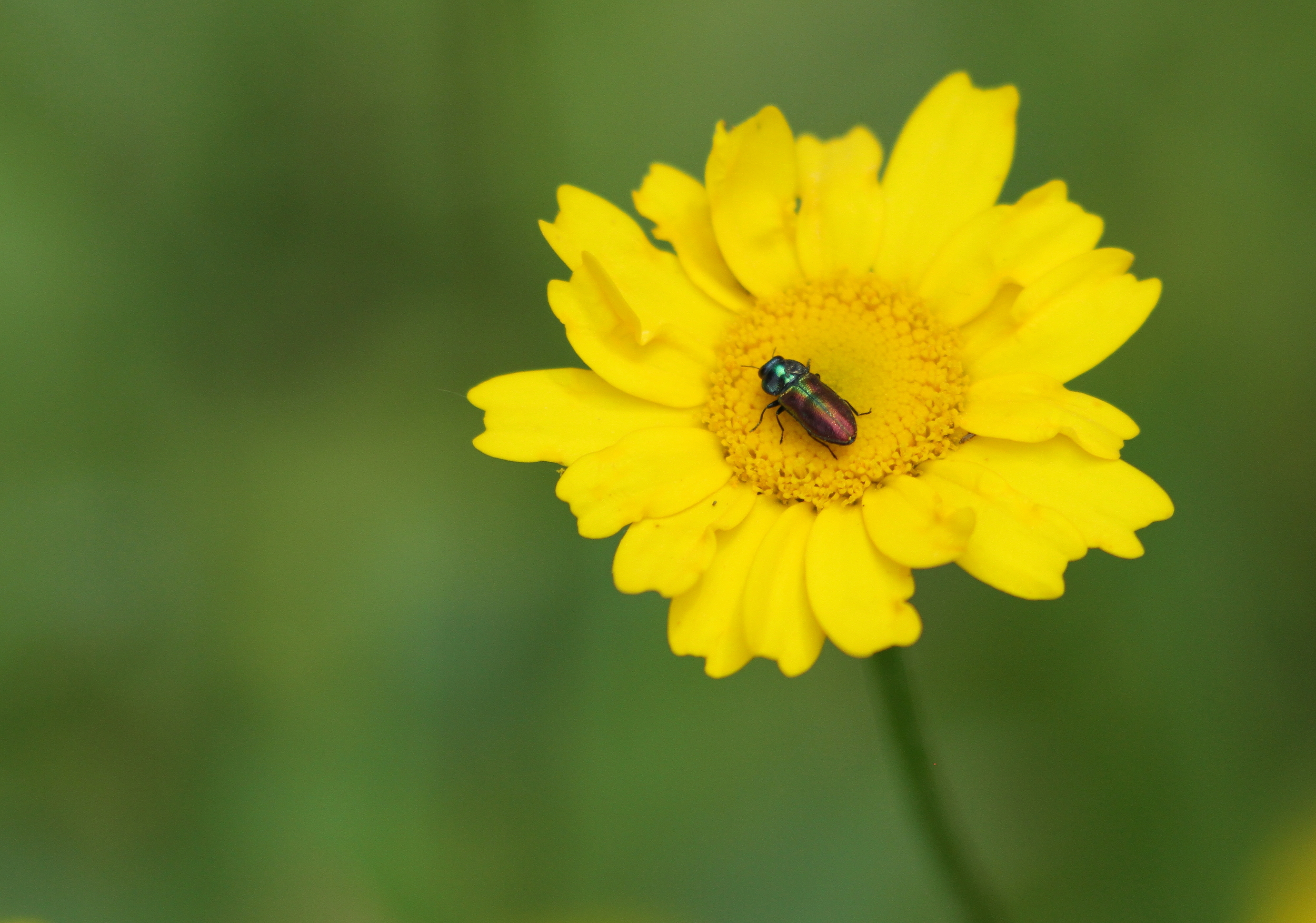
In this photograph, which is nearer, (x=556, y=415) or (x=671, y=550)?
(x=671, y=550)

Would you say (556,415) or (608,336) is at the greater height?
(608,336)

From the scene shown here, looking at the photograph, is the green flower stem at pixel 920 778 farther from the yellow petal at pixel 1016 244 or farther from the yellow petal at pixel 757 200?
the yellow petal at pixel 757 200

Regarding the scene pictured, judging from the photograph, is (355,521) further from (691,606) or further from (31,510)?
(691,606)

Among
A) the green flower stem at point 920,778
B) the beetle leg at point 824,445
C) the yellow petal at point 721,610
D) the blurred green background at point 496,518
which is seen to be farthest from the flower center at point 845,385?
the blurred green background at point 496,518

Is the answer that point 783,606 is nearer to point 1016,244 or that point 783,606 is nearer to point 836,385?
point 836,385

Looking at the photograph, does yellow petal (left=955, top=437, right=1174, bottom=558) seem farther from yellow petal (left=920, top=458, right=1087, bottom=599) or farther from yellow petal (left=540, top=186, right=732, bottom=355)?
yellow petal (left=540, top=186, right=732, bottom=355)

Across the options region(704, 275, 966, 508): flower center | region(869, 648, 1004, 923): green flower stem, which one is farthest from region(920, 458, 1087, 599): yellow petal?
region(869, 648, 1004, 923): green flower stem

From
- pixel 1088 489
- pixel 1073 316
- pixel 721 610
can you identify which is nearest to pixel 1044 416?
pixel 1088 489
